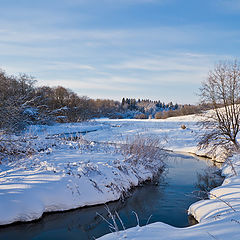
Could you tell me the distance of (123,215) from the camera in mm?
6715

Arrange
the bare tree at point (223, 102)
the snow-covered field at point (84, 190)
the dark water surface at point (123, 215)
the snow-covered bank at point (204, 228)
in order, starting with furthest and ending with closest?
the bare tree at point (223, 102) → the dark water surface at point (123, 215) → the snow-covered field at point (84, 190) → the snow-covered bank at point (204, 228)

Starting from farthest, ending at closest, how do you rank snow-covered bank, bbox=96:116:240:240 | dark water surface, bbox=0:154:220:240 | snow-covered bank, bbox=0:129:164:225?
1. snow-covered bank, bbox=0:129:164:225
2. dark water surface, bbox=0:154:220:240
3. snow-covered bank, bbox=96:116:240:240

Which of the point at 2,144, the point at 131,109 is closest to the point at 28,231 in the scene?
the point at 2,144

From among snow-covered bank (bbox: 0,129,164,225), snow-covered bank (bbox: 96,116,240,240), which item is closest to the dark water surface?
snow-covered bank (bbox: 0,129,164,225)

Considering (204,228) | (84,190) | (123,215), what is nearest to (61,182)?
(84,190)

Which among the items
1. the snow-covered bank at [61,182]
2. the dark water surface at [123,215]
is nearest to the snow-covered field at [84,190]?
the snow-covered bank at [61,182]

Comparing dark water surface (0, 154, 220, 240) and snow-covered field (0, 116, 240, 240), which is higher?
snow-covered field (0, 116, 240, 240)

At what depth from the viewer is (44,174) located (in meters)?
7.44

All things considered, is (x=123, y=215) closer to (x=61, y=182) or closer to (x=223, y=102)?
(x=61, y=182)

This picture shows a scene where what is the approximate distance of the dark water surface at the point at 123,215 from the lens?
18.4 feet

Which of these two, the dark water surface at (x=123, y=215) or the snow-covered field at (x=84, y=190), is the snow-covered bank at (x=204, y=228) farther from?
the dark water surface at (x=123, y=215)

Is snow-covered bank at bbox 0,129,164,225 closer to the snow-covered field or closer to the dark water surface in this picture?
the snow-covered field

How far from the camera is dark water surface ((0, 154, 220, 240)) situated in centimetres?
561

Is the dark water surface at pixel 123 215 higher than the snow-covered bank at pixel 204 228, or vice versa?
the snow-covered bank at pixel 204 228
